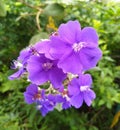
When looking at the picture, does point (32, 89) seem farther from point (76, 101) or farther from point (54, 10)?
point (54, 10)

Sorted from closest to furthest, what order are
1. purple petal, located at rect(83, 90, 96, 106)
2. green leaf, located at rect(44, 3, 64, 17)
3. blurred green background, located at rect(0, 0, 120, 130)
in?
purple petal, located at rect(83, 90, 96, 106), blurred green background, located at rect(0, 0, 120, 130), green leaf, located at rect(44, 3, 64, 17)

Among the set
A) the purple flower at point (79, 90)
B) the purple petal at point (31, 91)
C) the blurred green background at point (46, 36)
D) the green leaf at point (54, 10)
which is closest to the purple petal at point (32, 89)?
the purple petal at point (31, 91)

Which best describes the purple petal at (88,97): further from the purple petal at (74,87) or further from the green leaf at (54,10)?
the green leaf at (54,10)

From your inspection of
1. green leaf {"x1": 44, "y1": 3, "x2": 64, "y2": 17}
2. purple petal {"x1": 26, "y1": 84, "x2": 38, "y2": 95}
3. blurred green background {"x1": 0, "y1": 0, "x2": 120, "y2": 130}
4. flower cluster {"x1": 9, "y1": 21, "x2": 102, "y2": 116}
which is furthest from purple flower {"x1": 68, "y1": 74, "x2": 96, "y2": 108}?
green leaf {"x1": 44, "y1": 3, "x2": 64, "y2": 17}

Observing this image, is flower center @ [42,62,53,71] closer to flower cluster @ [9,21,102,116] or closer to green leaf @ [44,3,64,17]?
flower cluster @ [9,21,102,116]

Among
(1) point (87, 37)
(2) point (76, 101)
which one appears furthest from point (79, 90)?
(1) point (87, 37)

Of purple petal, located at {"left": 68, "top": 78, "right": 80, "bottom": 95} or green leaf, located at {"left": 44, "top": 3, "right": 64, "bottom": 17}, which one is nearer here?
purple petal, located at {"left": 68, "top": 78, "right": 80, "bottom": 95}

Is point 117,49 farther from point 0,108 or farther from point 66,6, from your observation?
point 0,108
